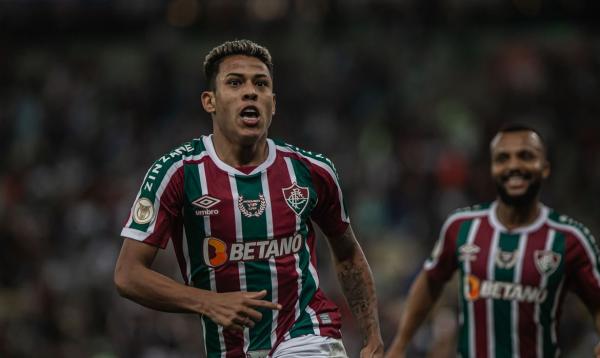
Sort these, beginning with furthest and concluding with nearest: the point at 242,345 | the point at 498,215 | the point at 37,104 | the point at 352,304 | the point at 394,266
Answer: the point at 37,104
the point at 394,266
the point at 498,215
the point at 352,304
the point at 242,345

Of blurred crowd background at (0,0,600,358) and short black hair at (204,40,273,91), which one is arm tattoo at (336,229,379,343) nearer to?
short black hair at (204,40,273,91)

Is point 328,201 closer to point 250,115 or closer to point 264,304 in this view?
point 250,115

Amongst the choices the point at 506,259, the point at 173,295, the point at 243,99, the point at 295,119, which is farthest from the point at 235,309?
the point at 295,119

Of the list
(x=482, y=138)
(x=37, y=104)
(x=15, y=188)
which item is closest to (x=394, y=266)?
(x=482, y=138)

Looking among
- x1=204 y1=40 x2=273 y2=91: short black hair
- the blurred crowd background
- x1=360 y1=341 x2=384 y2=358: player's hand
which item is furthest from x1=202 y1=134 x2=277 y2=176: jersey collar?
the blurred crowd background

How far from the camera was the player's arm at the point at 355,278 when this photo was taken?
5.38 meters

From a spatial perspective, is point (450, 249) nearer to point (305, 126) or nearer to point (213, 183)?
point (213, 183)

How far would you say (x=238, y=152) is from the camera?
5.09 metres

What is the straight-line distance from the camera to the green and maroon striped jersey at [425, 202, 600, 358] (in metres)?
6.09

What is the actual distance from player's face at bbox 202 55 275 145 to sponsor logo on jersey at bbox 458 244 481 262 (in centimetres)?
183

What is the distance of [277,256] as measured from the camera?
4957 millimetres

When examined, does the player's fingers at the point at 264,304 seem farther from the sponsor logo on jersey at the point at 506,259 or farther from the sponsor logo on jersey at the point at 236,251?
the sponsor logo on jersey at the point at 506,259

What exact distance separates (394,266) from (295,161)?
801 cm

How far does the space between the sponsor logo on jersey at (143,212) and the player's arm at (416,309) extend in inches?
90.4
